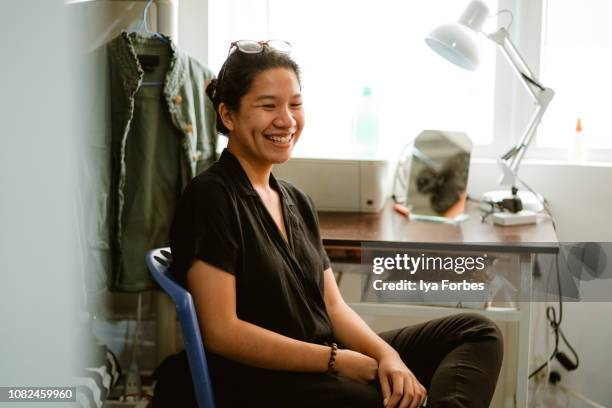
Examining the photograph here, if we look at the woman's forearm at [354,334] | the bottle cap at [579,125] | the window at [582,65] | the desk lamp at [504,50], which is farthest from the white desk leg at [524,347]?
the window at [582,65]

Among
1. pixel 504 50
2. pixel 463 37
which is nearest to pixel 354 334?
pixel 463 37

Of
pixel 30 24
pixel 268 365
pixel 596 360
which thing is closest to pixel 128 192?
pixel 268 365

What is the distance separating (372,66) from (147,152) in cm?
98

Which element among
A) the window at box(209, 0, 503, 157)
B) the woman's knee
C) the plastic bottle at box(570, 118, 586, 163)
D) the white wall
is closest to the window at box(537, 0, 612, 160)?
the plastic bottle at box(570, 118, 586, 163)

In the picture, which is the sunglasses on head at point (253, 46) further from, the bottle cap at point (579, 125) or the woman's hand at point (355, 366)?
the bottle cap at point (579, 125)

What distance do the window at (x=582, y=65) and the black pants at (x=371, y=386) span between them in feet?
4.03

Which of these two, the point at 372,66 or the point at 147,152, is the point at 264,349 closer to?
the point at 147,152

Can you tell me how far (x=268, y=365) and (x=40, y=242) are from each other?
573 mm

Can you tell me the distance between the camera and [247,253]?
140 centimetres

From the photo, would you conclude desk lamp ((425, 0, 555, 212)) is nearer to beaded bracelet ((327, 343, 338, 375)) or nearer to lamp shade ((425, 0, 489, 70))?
lamp shade ((425, 0, 489, 70))

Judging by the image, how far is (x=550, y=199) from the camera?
2.39 m

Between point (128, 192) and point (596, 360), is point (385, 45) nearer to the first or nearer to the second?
point (128, 192)

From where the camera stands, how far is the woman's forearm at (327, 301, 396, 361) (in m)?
1.49

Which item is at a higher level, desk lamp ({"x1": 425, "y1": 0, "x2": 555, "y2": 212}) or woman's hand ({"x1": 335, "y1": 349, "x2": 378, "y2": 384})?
desk lamp ({"x1": 425, "y1": 0, "x2": 555, "y2": 212})
